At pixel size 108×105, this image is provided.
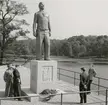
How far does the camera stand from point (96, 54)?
158 feet

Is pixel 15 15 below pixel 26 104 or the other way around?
the other way around

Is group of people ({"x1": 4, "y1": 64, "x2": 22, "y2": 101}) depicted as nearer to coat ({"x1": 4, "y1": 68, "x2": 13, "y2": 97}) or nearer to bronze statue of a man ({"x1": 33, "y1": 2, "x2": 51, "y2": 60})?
coat ({"x1": 4, "y1": 68, "x2": 13, "y2": 97})

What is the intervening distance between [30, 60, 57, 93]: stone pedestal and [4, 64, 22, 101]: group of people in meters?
0.71

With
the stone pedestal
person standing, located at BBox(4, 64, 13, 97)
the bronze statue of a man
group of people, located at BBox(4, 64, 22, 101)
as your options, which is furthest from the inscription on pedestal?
person standing, located at BBox(4, 64, 13, 97)

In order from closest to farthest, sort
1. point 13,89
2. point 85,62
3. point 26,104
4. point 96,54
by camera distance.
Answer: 1. point 26,104
2. point 13,89
3. point 85,62
4. point 96,54

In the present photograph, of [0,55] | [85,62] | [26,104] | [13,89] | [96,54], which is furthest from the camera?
[96,54]

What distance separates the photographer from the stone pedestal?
31.0ft

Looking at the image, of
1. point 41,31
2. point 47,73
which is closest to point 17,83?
point 47,73

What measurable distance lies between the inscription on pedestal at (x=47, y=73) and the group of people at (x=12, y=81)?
3.30ft

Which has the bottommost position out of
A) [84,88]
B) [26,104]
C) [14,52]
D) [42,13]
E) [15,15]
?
[26,104]

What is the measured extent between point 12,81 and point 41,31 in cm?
238

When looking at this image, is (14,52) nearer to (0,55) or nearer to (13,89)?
(0,55)

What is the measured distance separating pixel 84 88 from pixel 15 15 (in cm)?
1531

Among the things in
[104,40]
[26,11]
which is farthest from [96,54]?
[26,11]
